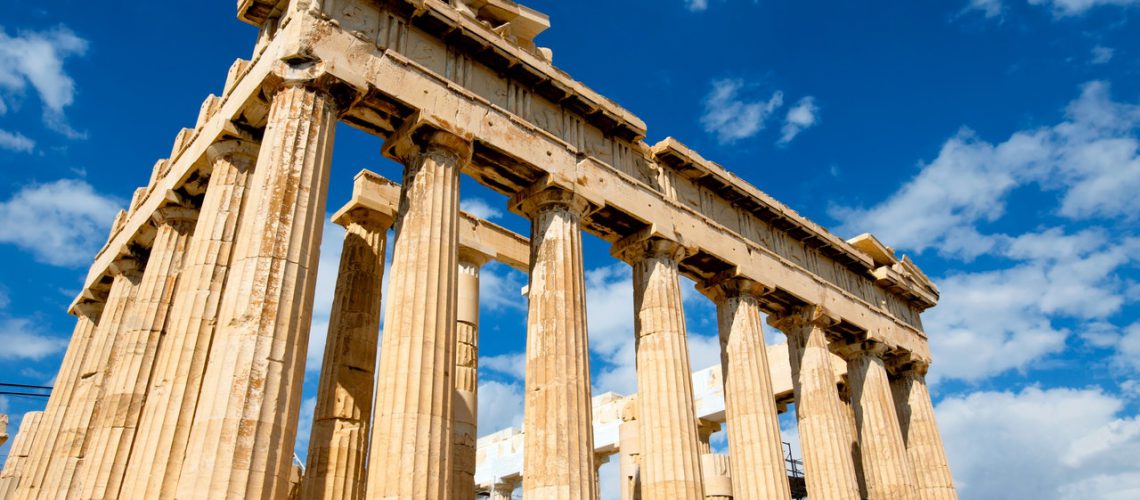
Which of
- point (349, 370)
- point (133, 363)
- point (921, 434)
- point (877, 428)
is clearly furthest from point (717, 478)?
point (133, 363)

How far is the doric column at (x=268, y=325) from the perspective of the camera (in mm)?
11523

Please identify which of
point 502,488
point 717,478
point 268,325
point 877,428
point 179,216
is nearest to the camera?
point 268,325

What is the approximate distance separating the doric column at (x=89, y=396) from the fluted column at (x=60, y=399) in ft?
1.12

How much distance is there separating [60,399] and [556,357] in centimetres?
1362

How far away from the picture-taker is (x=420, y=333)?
14.5m

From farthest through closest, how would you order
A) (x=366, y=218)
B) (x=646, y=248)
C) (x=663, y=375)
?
1. (x=646, y=248)
2. (x=366, y=218)
3. (x=663, y=375)

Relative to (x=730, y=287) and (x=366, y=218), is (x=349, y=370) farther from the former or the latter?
(x=730, y=287)

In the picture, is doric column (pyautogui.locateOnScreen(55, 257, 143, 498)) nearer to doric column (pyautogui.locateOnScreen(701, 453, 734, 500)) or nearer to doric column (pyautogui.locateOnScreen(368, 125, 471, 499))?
doric column (pyautogui.locateOnScreen(368, 125, 471, 499))

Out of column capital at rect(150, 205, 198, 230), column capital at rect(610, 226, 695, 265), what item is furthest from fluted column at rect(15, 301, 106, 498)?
column capital at rect(610, 226, 695, 265)

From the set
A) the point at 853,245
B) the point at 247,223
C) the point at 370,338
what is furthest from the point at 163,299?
the point at 853,245

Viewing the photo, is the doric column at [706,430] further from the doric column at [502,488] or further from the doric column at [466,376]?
the doric column at [466,376]

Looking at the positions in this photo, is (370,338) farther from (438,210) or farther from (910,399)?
(910,399)

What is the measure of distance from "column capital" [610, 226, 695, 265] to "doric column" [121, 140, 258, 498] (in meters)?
8.94

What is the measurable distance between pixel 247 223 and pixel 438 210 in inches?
143
